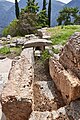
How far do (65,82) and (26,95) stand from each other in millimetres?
728

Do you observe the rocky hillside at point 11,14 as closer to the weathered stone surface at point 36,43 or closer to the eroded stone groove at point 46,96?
the weathered stone surface at point 36,43

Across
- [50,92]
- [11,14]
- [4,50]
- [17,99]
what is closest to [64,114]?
[17,99]

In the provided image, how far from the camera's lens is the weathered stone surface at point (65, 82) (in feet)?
13.2

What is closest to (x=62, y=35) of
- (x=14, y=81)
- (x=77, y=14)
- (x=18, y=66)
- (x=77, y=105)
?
(x=18, y=66)

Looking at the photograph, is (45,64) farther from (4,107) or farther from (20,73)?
(4,107)

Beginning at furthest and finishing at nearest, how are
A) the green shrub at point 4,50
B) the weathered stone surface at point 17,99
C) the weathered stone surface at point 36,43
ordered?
the green shrub at point 4,50, the weathered stone surface at point 36,43, the weathered stone surface at point 17,99

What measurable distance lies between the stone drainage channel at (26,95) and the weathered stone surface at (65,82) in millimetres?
222

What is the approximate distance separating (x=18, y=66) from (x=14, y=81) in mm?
784

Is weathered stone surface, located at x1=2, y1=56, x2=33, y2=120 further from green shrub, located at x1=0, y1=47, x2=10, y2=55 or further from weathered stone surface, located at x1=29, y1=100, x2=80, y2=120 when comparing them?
green shrub, located at x1=0, y1=47, x2=10, y2=55

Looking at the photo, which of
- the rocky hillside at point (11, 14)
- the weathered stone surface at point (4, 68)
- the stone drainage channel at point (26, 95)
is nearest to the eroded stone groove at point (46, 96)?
the stone drainage channel at point (26, 95)

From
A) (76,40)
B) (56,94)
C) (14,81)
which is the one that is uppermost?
(76,40)

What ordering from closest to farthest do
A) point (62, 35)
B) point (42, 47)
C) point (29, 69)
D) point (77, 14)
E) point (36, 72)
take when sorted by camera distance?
point (29, 69) < point (36, 72) < point (42, 47) < point (62, 35) < point (77, 14)

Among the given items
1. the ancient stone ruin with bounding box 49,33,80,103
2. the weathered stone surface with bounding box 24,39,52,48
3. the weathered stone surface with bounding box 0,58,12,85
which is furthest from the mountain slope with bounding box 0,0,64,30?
the ancient stone ruin with bounding box 49,33,80,103

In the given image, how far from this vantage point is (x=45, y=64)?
21.4 ft
